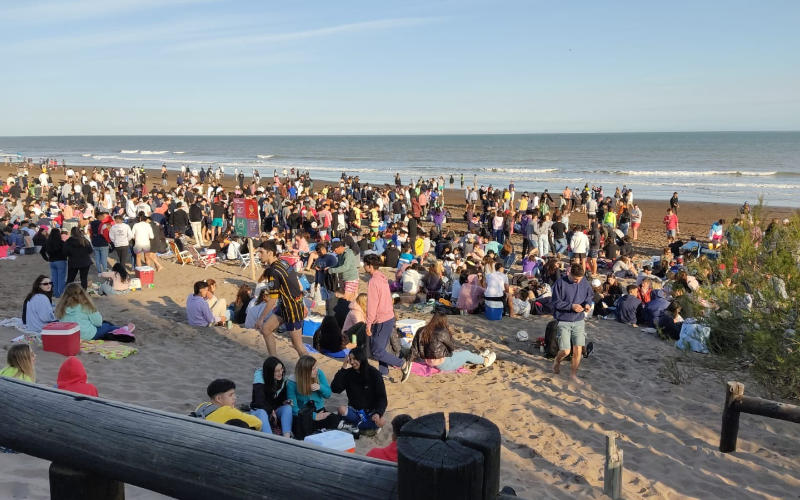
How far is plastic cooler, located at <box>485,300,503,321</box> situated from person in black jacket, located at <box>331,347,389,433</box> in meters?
4.59

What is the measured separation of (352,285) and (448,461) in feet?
30.3

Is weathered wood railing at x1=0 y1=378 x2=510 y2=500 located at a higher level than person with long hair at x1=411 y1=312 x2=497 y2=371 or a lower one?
higher

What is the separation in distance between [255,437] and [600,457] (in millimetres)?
5397

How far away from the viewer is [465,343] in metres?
9.51

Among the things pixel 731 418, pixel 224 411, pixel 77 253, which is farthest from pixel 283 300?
pixel 77 253

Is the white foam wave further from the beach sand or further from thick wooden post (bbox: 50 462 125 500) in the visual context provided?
thick wooden post (bbox: 50 462 125 500)

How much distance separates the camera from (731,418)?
19.2 feet

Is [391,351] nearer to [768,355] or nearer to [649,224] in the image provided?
[768,355]

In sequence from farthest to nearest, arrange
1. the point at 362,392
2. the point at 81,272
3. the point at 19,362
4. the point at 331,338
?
the point at 81,272 → the point at 331,338 → the point at 362,392 → the point at 19,362

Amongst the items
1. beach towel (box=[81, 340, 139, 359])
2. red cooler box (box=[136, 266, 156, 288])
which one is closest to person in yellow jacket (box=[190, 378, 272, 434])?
beach towel (box=[81, 340, 139, 359])

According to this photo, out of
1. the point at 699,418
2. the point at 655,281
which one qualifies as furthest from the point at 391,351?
the point at 655,281

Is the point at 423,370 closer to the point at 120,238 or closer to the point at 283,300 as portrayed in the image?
the point at 283,300

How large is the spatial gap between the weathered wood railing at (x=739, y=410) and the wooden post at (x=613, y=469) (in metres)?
1.44

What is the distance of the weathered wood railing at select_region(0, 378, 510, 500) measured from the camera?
1.05 meters
